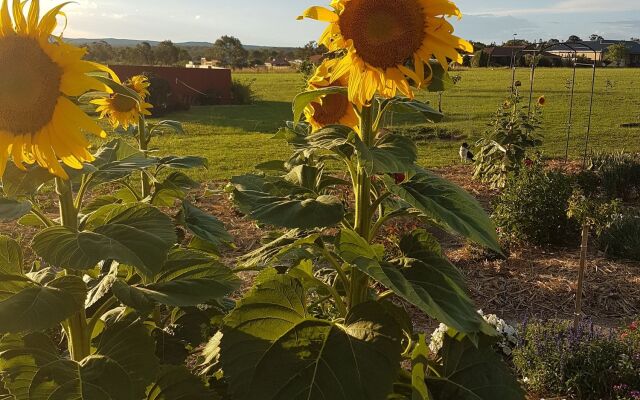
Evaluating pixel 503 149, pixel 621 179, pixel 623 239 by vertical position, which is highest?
pixel 503 149

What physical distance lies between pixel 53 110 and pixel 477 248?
5.30 metres

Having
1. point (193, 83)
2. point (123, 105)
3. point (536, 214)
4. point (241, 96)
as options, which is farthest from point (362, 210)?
point (241, 96)

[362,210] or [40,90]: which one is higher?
[40,90]

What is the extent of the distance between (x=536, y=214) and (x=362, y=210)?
17.0ft

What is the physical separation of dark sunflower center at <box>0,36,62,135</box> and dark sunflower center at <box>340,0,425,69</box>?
2.28 feet

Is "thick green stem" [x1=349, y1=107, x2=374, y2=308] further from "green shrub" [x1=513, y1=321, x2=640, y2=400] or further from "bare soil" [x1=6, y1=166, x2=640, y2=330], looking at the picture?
"bare soil" [x1=6, y1=166, x2=640, y2=330]

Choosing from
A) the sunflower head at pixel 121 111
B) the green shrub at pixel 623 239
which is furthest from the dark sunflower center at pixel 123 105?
the green shrub at pixel 623 239

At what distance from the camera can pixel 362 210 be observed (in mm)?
1676

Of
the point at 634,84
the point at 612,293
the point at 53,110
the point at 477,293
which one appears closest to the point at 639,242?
the point at 612,293

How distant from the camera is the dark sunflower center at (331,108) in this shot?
188 cm

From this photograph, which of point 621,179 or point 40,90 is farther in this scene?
point 621,179

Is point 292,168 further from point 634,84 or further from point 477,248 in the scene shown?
point 634,84

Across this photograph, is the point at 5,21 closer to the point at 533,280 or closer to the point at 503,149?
the point at 533,280

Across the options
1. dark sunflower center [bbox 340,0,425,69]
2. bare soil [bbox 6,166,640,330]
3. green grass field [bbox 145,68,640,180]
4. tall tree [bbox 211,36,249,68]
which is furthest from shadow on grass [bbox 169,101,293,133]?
tall tree [bbox 211,36,249,68]
